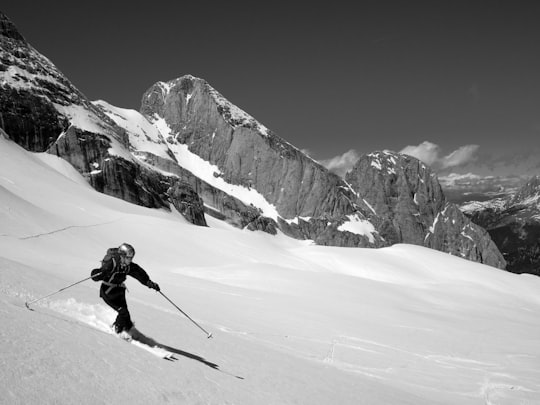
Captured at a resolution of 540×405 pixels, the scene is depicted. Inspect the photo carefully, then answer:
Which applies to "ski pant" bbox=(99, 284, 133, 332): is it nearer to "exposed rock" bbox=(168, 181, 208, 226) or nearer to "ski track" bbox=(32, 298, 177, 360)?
"ski track" bbox=(32, 298, 177, 360)

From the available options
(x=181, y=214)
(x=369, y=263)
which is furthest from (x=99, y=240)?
(x=181, y=214)

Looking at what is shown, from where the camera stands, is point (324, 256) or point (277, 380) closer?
point (277, 380)

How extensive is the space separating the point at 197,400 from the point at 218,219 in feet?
534

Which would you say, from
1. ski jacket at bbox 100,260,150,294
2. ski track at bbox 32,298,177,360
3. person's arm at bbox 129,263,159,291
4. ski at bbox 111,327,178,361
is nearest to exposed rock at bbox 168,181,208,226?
ski track at bbox 32,298,177,360

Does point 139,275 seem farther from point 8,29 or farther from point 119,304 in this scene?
point 8,29

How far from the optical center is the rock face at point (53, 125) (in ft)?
321

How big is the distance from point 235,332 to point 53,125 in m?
108

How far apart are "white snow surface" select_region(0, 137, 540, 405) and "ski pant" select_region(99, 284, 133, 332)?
40 cm

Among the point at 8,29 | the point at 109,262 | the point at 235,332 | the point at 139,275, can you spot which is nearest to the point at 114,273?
the point at 109,262

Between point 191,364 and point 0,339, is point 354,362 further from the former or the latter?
point 0,339

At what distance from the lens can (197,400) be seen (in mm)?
4727

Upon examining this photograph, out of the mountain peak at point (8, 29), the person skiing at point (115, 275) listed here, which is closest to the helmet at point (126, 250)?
the person skiing at point (115, 275)

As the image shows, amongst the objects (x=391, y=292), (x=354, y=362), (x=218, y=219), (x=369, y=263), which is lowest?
(x=354, y=362)

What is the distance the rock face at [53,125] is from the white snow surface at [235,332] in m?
72.5
